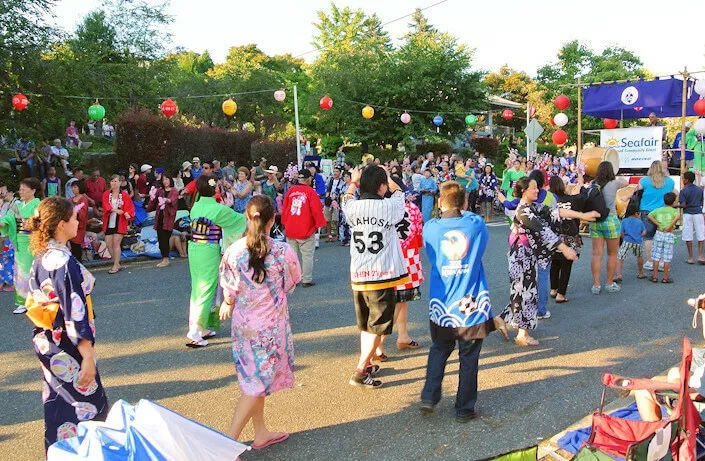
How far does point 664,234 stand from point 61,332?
8.36 metres

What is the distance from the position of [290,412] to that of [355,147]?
91.9ft

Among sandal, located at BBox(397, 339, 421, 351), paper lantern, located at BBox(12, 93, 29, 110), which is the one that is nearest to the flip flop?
sandal, located at BBox(397, 339, 421, 351)

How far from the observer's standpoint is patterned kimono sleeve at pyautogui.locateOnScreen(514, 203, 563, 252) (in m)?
5.39

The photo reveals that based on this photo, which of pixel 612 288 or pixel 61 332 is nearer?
pixel 61 332

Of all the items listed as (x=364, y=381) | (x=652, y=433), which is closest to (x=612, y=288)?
(x=364, y=381)

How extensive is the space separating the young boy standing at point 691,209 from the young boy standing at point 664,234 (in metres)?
1.04

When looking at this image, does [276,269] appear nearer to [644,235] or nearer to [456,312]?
[456,312]

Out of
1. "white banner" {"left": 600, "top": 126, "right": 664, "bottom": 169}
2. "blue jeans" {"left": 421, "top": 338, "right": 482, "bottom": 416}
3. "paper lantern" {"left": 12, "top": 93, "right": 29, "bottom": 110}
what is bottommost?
"blue jeans" {"left": 421, "top": 338, "right": 482, "bottom": 416}

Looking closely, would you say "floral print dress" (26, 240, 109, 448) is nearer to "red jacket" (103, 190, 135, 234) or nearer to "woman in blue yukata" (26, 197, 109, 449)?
"woman in blue yukata" (26, 197, 109, 449)

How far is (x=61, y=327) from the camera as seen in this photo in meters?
3.19

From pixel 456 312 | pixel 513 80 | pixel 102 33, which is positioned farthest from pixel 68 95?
pixel 513 80

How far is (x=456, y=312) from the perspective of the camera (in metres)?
4.15

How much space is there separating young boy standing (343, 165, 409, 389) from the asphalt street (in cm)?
51

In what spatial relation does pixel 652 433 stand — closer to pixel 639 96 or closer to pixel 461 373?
pixel 461 373
